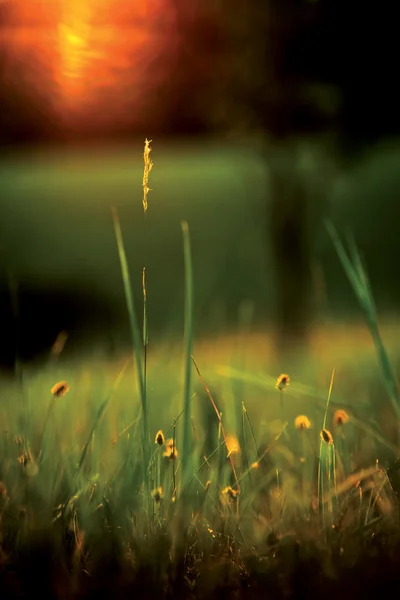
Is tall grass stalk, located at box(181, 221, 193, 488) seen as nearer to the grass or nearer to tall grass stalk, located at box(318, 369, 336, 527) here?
the grass

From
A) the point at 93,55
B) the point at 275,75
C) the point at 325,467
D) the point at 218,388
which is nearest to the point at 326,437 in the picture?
the point at 325,467

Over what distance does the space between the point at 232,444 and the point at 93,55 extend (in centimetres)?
250

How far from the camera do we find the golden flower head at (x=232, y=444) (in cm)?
109

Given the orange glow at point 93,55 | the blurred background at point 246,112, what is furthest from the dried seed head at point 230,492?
the blurred background at point 246,112

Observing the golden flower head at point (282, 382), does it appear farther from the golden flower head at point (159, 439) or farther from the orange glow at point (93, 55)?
the orange glow at point (93, 55)

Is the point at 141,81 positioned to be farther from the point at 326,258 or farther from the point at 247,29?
the point at 326,258

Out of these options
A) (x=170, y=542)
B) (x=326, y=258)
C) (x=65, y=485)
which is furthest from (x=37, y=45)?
(x=326, y=258)

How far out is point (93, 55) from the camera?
3170 mm

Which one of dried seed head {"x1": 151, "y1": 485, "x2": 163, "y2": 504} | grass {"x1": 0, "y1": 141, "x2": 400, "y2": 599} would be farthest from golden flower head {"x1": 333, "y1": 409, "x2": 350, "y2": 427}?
dried seed head {"x1": 151, "y1": 485, "x2": 163, "y2": 504}

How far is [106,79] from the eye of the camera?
3793 mm

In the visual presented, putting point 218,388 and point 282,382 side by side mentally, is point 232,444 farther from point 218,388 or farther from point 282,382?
point 218,388

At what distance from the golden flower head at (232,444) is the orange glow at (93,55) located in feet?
5.71

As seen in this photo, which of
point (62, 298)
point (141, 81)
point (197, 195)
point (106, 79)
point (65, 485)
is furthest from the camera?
point (197, 195)

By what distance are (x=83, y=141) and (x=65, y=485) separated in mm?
5361
